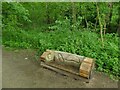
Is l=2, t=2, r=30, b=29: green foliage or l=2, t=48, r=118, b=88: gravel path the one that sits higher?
l=2, t=2, r=30, b=29: green foliage

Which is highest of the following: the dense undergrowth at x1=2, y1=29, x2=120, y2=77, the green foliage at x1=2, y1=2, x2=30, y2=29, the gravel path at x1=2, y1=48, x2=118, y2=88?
the green foliage at x1=2, y1=2, x2=30, y2=29

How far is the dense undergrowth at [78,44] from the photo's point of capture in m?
5.72

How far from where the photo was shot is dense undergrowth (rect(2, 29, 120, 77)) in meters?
5.72

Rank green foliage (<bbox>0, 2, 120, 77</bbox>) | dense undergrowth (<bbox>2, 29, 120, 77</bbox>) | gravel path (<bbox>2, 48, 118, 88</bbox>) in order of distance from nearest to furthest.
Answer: gravel path (<bbox>2, 48, 118, 88</bbox>) < dense undergrowth (<bbox>2, 29, 120, 77</bbox>) < green foliage (<bbox>0, 2, 120, 77</bbox>)

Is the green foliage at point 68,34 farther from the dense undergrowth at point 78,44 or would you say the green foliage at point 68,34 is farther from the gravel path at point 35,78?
the gravel path at point 35,78

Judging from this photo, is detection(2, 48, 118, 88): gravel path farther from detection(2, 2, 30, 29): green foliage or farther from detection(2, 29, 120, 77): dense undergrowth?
detection(2, 2, 30, 29): green foliage

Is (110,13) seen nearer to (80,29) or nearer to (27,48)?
(80,29)

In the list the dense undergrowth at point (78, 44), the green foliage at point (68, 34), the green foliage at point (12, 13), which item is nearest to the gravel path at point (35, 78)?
the dense undergrowth at point (78, 44)

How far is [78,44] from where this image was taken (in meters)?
6.28

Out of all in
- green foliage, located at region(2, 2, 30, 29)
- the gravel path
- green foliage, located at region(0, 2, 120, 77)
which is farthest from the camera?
green foliage, located at region(2, 2, 30, 29)

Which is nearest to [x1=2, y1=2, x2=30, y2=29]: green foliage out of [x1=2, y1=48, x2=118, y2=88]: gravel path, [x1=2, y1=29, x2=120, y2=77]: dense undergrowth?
[x1=2, y1=29, x2=120, y2=77]: dense undergrowth

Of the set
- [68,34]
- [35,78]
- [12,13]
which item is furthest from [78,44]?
[12,13]

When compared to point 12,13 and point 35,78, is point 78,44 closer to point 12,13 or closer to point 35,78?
point 35,78

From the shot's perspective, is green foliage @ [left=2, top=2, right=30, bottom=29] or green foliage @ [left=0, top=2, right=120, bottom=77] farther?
green foliage @ [left=2, top=2, right=30, bottom=29]
